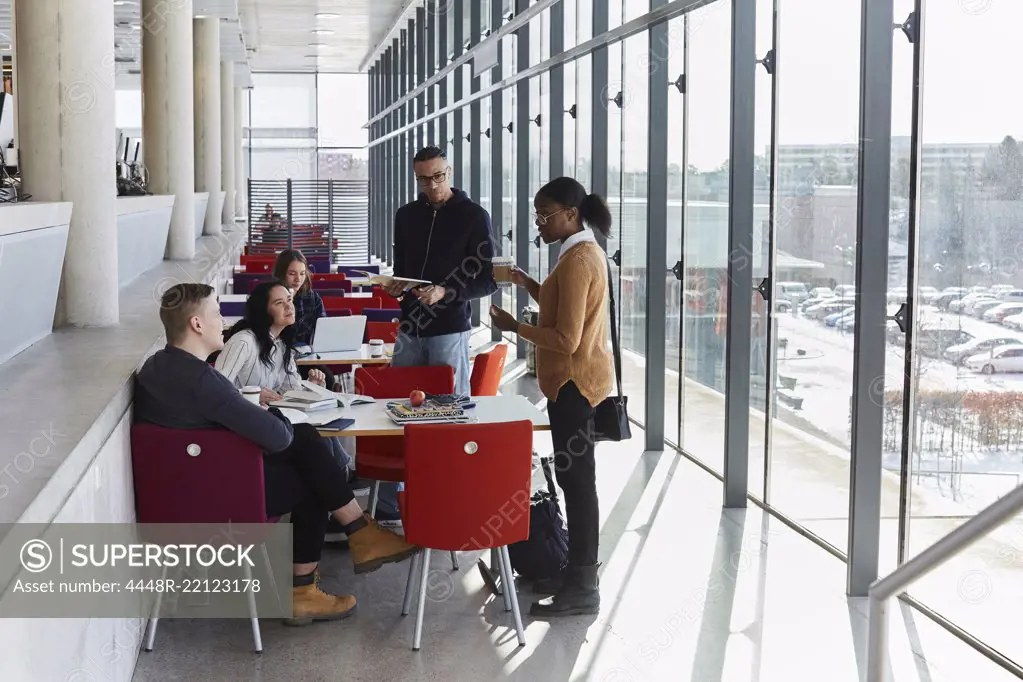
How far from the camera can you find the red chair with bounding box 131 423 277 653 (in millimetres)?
3809

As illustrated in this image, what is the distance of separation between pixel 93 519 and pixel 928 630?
120 inches

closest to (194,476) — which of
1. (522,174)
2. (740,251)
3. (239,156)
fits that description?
(740,251)

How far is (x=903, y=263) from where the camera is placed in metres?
4.50

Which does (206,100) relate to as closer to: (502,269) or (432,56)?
(432,56)

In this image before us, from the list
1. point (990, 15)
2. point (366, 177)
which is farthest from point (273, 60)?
point (990, 15)

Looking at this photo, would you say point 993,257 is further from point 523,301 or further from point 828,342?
point 523,301

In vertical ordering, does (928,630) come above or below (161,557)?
below

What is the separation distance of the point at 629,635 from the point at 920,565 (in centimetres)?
248

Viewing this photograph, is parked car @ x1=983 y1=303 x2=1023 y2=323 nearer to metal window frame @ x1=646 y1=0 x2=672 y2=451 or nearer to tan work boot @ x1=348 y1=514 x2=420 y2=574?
tan work boot @ x1=348 y1=514 x2=420 y2=574

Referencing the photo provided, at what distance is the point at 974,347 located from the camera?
13.5 feet

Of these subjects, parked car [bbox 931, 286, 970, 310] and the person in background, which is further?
the person in background

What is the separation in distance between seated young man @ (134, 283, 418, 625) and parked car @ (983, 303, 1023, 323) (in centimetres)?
229

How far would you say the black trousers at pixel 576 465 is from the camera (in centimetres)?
437

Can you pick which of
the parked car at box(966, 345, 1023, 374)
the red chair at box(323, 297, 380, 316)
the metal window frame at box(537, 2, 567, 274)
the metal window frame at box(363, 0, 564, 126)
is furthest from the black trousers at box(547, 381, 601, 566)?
the metal window frame at box(537, 2, 567, 274)
